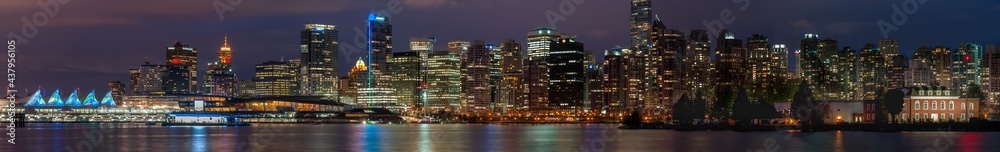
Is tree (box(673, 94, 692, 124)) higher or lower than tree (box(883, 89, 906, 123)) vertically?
lower

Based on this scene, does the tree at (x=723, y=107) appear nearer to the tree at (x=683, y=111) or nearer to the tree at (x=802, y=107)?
the tree at (x=683, y=111)

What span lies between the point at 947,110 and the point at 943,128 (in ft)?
41.7

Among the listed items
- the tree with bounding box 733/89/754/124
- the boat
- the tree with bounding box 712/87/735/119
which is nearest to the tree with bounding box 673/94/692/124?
the tree with bounding box 712/87/735/119

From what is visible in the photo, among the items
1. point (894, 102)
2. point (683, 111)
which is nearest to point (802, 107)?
point (894, 102)

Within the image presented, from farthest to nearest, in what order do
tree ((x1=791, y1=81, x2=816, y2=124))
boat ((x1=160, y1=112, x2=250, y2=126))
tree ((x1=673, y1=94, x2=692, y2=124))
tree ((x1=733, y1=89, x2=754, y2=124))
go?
boat ((x1=160, y1=112, x2=250, y2=126)) < tree ((x1=673, y1=94, x2=692, y2=124)) < tree ((x1=733, y1=89, x2=754, y2=124)) < tree ((x1=791, y1=81, x2=816, y2=124))

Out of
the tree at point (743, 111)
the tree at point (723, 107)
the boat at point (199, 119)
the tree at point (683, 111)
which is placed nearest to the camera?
the tree at point (743, 111)

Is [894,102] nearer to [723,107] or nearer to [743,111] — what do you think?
[743,111]

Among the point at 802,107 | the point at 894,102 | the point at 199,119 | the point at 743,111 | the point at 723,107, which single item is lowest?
the point at 199,119

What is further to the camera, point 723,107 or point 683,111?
point 723,107

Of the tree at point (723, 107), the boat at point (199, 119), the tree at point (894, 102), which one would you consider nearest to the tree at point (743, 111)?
the tree at point (723, 107)

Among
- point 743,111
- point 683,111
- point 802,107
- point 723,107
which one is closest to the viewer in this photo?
point 802,107

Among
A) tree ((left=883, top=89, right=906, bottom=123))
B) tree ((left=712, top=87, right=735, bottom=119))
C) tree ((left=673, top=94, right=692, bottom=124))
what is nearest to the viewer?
tree ((left=883, top=89, right=906, bottom=123))

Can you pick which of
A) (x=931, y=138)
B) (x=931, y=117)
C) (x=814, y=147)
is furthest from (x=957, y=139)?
(x=931, y=117)

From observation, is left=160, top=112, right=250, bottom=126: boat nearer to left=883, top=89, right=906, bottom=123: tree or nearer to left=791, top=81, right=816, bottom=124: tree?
left=791, top=81, right=816, bottom=124: tree
